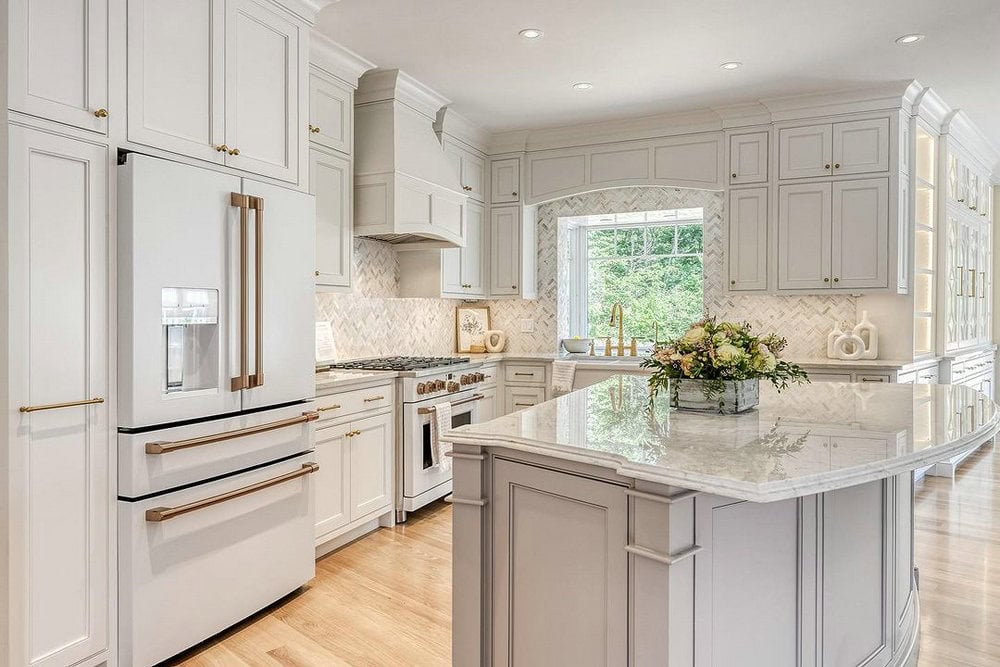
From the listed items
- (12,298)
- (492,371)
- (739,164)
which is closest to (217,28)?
(12,298)

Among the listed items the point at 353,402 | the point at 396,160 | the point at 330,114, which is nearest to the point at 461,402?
the point at 353,402

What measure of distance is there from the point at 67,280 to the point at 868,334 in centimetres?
487

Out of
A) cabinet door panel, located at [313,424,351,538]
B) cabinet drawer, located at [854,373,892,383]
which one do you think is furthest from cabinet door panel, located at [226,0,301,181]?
cabinet drawer, located at [854,373,892,383]

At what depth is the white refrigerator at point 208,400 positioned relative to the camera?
2.32 metres

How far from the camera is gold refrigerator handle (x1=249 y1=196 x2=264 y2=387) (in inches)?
107

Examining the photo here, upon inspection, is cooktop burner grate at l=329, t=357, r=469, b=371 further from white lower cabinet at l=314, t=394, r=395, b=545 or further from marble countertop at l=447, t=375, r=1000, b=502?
marble countertop at l=447, t=375, r=1000, b=502

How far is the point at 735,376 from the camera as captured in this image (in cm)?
225

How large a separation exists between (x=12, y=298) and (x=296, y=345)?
1131 mm

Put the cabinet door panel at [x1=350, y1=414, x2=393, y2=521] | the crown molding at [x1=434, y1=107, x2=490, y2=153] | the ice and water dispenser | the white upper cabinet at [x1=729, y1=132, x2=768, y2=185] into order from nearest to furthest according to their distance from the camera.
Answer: the ice and water dispenser
the cabinet door panel at [x1=350, y1=414, x2=393, y2=521]
the white upper cabinet at [x1=729, y1=132, x2=768, y2=185]
the crown molding at [x1=434, y1=107, x2=490, y2=153]

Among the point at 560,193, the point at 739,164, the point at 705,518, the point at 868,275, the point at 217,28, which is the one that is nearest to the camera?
the point at 705,518

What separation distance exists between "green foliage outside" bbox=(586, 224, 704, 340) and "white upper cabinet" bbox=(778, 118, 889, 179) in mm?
1026

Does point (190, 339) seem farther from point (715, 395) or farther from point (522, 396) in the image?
point (522, 396)

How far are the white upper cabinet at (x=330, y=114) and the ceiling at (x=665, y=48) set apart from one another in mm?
265

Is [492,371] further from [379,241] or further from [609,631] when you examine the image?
[609,631]
